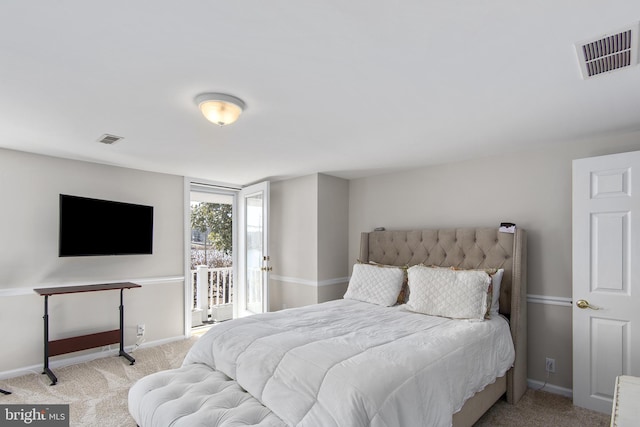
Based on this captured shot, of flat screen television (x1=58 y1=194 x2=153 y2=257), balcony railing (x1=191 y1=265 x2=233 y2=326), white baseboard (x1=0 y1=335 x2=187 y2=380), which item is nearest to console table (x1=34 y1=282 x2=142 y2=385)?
white baseboard (x1=0 y1=335 x2=187 y2=380)

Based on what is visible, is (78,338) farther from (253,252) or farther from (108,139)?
(253,252)

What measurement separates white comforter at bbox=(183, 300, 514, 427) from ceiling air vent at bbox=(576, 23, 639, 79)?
5.80 feet

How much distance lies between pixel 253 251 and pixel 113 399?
2549mm

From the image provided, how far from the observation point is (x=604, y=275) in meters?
2.69

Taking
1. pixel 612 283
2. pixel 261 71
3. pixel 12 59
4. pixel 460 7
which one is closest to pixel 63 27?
pixel 12 59

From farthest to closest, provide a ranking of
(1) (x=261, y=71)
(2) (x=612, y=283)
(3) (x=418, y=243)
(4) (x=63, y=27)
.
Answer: (3) (x=418, y=243) → (2) (x=612, y=283) → (1) (x=261, y=71) → (4) (x=63, y=27)

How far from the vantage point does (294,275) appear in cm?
476

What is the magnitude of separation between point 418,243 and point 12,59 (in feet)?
12.0

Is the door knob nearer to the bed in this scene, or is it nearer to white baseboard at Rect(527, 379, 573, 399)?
the bed

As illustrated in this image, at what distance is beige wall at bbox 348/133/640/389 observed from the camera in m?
3.04

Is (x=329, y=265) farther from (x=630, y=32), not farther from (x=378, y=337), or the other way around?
(x=630, y=32)

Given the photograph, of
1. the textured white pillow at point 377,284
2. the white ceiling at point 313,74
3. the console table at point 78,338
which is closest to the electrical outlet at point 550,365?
the textured white pillow at point 377,284

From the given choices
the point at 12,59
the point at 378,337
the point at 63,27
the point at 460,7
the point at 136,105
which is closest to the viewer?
the point at 460,7

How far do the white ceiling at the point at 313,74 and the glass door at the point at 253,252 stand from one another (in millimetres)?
1736
